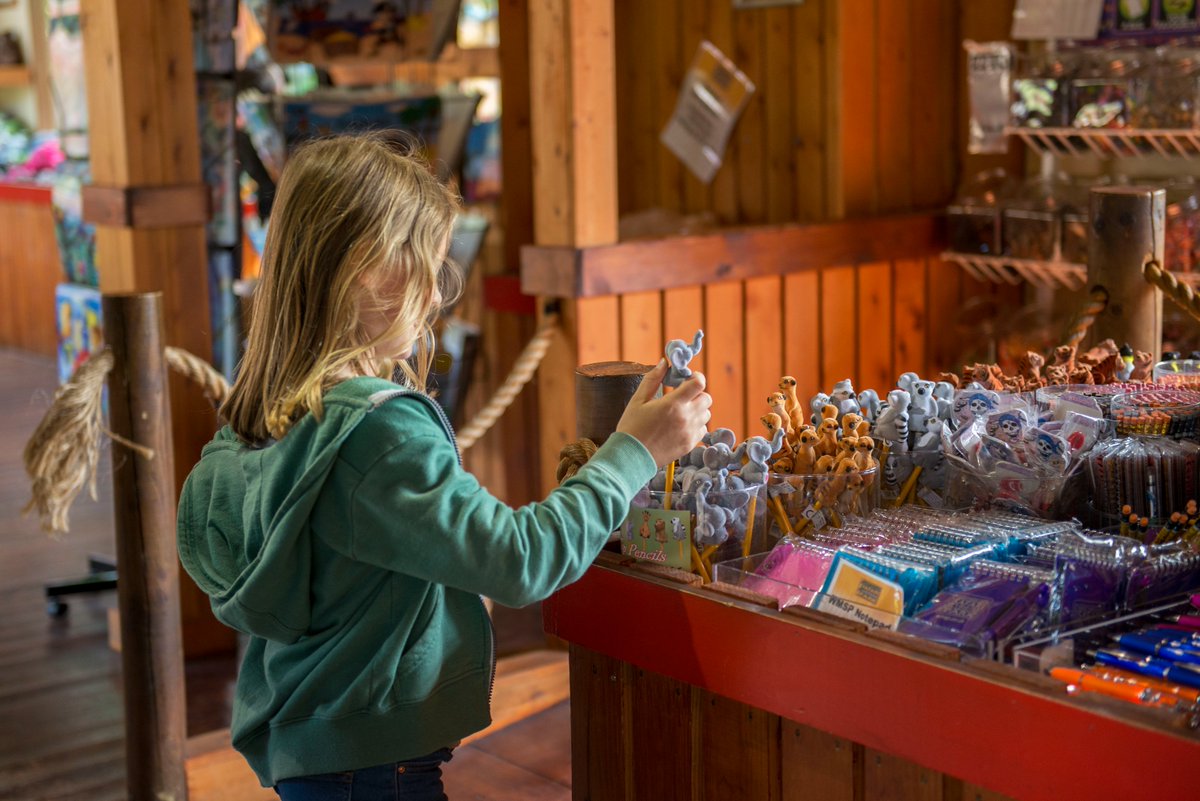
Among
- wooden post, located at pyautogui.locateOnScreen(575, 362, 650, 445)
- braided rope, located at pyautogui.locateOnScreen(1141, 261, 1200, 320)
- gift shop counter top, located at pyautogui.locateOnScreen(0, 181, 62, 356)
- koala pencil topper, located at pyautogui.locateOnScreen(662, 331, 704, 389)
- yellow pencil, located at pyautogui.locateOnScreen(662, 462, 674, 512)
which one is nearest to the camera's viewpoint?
koala pencil topper, located at pyautogui.locateOnScreen(662, 331, 704, 389)

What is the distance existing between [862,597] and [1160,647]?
1.08 feet

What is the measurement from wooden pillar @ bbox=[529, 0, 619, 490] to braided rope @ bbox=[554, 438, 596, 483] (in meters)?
1.97

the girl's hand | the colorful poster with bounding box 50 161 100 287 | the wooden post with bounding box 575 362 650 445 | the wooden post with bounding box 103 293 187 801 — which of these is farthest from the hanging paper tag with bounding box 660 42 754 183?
the girl's hand

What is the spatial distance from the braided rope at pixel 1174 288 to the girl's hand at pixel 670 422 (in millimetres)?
1170

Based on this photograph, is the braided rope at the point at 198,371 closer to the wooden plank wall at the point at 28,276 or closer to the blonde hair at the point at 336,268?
the blonde hair at the point at 336,268

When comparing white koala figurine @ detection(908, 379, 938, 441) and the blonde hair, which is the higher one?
the blonde hair

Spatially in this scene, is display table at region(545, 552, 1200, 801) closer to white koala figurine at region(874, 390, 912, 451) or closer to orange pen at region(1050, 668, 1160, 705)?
orange pen at region(1050, 668, 1160, 705)

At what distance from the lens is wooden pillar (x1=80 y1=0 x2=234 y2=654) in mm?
4184

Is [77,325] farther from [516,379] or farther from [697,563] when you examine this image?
[697,563]

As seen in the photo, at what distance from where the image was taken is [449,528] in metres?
1.55

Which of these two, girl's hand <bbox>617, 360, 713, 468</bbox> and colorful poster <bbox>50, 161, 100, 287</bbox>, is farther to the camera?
colorful poster <bbox>50, 161, 100, 287</bbox>

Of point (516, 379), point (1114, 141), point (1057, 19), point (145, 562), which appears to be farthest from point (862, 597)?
point (1057, 19)

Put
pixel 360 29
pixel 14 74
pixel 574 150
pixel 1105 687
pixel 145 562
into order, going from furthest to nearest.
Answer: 1. pixel 14 74
2. pixel 360 29
3. pixel 574 150
4. pixel 145 562
5. pixel 1105 687

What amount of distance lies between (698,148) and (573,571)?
3.76 metres
